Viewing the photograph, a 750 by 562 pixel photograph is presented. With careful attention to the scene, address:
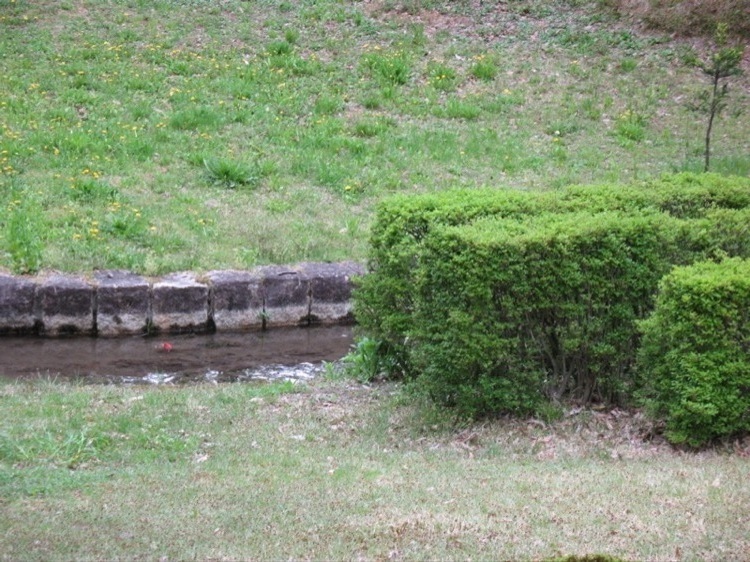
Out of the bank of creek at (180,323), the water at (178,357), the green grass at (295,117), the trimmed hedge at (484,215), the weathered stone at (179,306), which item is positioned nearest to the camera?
the trimmed hedge at (484,215)

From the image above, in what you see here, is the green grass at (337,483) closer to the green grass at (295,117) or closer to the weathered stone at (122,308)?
the weathered stone at (122,308)

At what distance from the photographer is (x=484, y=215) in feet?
29.8

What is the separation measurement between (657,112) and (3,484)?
14.7 meters

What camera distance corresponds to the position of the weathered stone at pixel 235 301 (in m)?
12.0

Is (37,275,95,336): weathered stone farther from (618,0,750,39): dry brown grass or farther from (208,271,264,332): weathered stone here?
(618,0,750,39): dry brown grass

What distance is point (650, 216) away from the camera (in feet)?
26.4

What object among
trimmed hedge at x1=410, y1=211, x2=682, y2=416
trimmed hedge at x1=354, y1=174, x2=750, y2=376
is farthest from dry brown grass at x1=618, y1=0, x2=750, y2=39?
trimmed hedge at x1=410, y1=211, x2=682, y2=416

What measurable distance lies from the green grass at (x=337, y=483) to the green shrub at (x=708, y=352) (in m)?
0.22

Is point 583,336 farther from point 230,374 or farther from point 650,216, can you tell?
point 230,374

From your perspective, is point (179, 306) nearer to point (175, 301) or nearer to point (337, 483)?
point (175, 301)

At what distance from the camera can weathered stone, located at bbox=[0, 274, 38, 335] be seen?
37.9ft

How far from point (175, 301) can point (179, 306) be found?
7cm

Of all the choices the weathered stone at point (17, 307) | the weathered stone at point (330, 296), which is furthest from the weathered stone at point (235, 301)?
the weathered stone at point (17, 307)

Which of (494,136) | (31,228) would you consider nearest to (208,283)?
(31,228)
